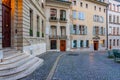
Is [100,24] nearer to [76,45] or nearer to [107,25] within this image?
[107,25]

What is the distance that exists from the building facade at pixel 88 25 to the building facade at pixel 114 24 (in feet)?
8.62

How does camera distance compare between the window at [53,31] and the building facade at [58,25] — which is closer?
the building facade at [58,25]

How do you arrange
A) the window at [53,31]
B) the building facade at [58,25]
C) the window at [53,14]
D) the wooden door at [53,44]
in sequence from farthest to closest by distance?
the window at [53,31] → the wooden door at [53,44] → the window at [53,14] → the building facade at [58,25]

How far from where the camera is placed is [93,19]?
5491 cm

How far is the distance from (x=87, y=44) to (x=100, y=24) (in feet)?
23.6

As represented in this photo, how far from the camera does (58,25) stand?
46.0 metres

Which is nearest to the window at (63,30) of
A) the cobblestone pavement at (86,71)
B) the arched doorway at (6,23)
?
the cobblestone pavement at (86,71)

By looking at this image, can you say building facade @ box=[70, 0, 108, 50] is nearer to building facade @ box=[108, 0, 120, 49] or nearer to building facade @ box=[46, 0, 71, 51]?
building facade @ box=[46, 0, 71, 51]

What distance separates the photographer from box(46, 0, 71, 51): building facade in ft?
146

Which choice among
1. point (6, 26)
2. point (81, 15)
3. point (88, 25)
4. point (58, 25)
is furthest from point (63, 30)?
point (6, 26)

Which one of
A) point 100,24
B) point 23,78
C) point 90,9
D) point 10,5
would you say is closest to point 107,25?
point 100,24

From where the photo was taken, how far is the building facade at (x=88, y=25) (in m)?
49.5

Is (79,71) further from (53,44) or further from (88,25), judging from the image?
(88,25)

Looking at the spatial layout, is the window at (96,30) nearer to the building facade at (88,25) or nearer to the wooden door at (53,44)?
the building facade at (88,25)
